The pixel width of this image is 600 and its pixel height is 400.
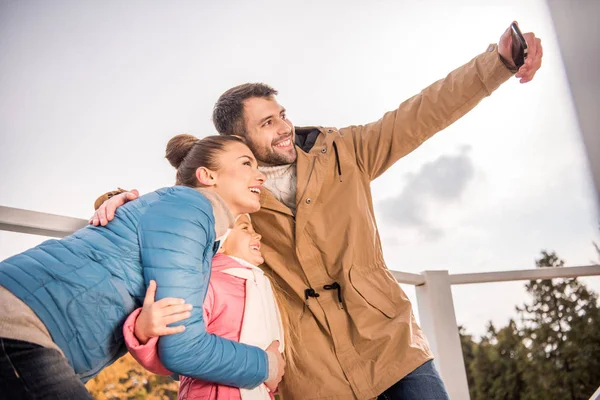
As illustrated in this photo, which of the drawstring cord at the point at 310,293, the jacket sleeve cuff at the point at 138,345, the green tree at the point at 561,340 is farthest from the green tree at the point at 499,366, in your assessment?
the jacket sleeve cuff at the point at 138,345

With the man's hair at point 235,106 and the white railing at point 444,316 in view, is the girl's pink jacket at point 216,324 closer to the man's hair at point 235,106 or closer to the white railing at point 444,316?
the man's hair at point 235,106

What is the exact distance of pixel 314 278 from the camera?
135cm

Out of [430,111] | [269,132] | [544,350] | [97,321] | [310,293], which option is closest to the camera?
[97,321]

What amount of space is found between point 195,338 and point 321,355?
1.62ft

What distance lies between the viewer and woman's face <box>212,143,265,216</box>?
→ 1226 millimetres

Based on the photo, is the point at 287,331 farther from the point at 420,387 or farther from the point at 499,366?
the point at 499,366

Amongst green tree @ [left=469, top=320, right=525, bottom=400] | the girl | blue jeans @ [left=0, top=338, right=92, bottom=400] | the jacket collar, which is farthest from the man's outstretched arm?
green tree @ [left=469, top=320, right=525, bottom=400]

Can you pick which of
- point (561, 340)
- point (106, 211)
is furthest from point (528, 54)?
point (561, 340)

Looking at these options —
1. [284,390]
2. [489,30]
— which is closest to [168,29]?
[489,30]

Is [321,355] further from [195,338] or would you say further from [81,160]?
[81,160]

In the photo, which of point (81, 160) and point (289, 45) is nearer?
point (81, 160)

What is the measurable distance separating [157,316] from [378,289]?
0.68 m

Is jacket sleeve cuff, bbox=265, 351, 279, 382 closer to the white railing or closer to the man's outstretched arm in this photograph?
the man's outstretched arm

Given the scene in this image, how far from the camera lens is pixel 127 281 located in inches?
34.7
